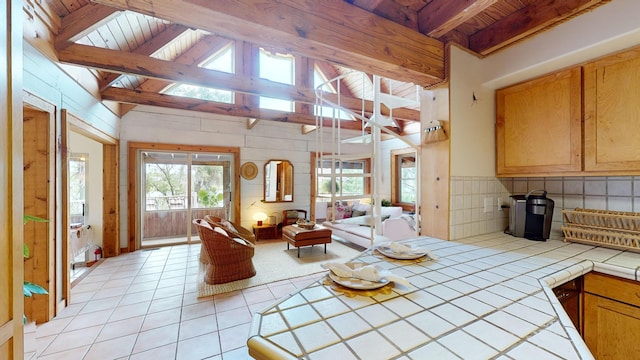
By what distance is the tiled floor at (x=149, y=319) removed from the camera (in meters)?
1.87

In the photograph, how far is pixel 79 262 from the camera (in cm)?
386

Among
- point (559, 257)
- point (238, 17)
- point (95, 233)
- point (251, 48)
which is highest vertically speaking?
point (251, 48)

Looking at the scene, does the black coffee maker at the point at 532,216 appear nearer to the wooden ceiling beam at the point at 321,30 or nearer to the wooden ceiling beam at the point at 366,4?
the wooden ceiling beam at the point at 321,30

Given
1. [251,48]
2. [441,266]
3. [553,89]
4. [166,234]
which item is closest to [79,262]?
[166,234]

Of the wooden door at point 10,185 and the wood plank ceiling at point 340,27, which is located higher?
the wood plank ceiling at point 340,27

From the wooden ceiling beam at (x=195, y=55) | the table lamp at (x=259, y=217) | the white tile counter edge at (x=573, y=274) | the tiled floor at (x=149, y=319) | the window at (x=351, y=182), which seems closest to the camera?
the white tile counter edge at (x=573, y=274)

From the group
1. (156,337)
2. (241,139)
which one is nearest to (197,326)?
(156,337)

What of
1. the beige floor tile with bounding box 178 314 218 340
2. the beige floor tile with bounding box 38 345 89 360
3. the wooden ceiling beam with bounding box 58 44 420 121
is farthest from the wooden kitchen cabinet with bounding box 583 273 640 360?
the wooden ceiling beam with bounding box 58 44 420 121

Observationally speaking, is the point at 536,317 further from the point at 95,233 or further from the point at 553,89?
the point at 95,233

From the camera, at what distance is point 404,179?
6.14 meters

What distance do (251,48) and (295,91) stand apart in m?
1.87

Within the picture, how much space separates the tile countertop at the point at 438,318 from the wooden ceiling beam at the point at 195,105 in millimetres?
4133

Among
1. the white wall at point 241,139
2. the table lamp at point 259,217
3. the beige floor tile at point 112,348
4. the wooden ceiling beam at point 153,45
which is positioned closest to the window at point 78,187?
the white wall at point 241,139

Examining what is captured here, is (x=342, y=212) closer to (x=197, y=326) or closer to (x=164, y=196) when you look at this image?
(x=164, y=196)
